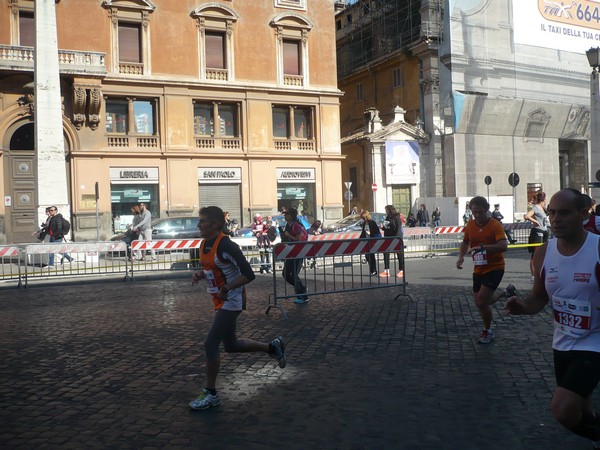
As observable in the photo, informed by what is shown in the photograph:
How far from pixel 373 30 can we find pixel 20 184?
89.5 feet

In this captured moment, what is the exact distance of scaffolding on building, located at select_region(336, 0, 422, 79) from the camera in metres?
42.8

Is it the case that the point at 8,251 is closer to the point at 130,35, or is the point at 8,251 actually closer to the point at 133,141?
the point at 133,141

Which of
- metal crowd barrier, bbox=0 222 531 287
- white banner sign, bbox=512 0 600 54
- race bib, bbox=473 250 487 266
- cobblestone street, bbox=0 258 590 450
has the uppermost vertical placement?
white banner sign, bbox=512 0 600 54

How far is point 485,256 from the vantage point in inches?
311

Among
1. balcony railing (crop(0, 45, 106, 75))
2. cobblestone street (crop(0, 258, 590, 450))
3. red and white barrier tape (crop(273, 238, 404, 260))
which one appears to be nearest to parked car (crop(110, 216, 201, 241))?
balcony railing (crop(0, 45, 106, 75))

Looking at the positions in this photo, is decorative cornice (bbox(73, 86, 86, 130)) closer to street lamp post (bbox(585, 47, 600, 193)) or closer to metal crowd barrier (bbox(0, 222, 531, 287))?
metal crowd barrier (bbox(0, 222, 531, 287))

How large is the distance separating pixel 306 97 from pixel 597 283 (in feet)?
109

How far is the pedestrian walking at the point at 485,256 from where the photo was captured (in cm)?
786

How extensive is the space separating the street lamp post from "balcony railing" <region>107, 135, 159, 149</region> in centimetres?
1982

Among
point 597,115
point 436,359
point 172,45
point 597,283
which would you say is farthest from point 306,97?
point 597,283

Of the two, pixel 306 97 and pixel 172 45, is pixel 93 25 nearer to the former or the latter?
pixel 172 45

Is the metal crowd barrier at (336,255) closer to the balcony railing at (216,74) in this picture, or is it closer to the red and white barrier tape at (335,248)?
the red and white barrier tape at (335,248)

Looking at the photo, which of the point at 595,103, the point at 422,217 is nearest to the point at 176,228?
the point at 595,103

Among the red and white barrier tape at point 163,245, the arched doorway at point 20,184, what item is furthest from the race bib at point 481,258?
the arched doorway at point 20,184
